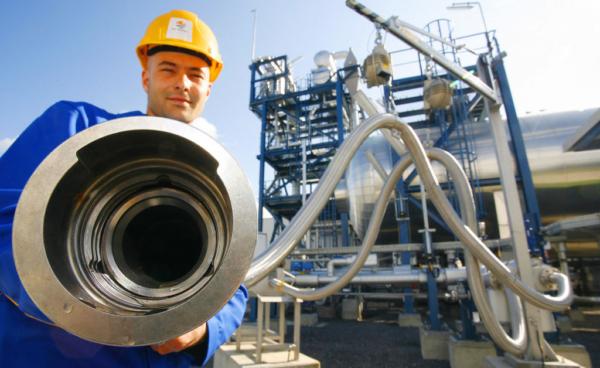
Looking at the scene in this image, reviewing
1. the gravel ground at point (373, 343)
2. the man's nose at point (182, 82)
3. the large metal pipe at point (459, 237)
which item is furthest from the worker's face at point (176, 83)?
the gravel ground at point (373, 343)

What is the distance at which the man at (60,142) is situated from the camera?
66 cm

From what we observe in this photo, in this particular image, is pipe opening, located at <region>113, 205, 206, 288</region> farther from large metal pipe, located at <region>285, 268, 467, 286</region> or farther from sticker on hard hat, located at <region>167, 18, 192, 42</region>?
large metal pipe, located at <region>285, 268, 467, 286</region>

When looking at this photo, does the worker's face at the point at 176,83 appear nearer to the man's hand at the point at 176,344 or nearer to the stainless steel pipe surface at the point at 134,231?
the stainless steel pipe surface at the point at 134,231

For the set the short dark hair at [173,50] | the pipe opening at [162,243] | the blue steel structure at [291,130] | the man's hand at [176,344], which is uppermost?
the blue steel structure at [291,130]

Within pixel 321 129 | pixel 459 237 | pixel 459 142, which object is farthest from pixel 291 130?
pixel 459 237

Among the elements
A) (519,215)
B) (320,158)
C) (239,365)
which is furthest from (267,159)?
(519,215)

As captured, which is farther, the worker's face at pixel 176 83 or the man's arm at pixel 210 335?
the worker's face at pixel 176 83

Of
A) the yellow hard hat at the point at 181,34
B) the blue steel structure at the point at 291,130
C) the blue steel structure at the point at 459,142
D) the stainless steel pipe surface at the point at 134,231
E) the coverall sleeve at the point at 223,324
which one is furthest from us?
the blue steel structure at the point at 291,130

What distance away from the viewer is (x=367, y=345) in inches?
240

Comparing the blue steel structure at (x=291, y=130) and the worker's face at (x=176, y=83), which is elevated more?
the blue steel structure at (x=291, y=130)

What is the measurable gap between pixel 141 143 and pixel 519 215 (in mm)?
3328

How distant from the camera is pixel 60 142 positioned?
0.78 metres

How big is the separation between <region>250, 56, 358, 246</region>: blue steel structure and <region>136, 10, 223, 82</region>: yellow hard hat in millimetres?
12337

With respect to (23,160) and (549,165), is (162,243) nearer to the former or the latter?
(23,160)
